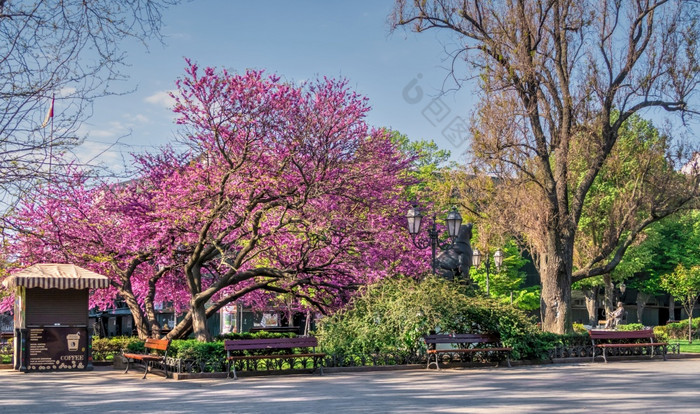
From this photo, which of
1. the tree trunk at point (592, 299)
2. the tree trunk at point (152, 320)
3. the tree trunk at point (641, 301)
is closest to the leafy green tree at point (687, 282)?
the tree trunk at point (592, 299)

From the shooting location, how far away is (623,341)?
24297 mm

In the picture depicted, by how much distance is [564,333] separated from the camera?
24.0 m

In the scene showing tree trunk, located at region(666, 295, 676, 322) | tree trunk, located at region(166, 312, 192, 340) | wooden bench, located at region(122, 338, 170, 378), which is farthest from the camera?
tree trunk, located at region(666, 295, 676, 322)

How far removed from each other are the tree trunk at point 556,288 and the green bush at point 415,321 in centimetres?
270

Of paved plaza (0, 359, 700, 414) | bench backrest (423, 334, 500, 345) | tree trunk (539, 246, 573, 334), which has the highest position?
tree trunk (539, 246, 573, 334)

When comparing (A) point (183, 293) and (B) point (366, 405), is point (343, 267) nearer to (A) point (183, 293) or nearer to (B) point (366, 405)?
(A) point (183, 293)

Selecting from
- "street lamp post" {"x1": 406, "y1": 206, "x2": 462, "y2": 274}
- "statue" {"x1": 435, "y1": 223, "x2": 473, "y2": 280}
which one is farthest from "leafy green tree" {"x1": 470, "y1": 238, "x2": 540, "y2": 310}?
"street lamp post" {"x1": 406, "y1": 206, "x2": 462, "y2": 274}

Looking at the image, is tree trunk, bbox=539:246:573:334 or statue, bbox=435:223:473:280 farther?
statue, bbox=435:223:473:280

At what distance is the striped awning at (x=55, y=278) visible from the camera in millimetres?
20203

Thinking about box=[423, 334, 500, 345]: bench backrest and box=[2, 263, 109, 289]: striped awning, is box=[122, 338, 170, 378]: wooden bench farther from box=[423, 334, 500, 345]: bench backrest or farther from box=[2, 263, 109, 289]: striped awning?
box=[423, 334, 500, 345]: bench backrest

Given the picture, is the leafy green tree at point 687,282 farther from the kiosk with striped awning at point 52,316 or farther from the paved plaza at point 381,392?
the kiosk with striped awning at point 52,316

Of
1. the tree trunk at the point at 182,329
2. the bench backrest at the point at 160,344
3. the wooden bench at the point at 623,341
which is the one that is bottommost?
the wooden bench at the point at 623,341

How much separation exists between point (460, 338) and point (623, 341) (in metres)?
6.74

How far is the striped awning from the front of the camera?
20.2 meters
